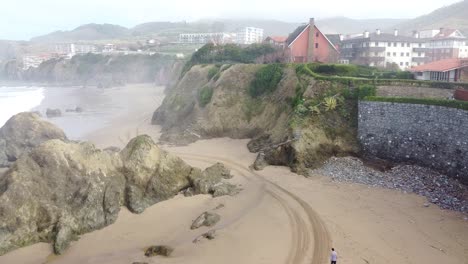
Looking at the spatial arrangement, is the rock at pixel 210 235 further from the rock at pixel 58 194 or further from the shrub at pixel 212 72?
the shrub at pixel 212 72

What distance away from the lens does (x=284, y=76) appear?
3825 cm

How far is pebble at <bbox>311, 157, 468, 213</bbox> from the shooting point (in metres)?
23.1

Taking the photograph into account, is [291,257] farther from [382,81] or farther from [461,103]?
[382,81]

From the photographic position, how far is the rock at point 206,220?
21.1 metres

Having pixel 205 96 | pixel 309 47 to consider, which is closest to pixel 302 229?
pixel 205 96

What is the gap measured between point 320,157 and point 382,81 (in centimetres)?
838

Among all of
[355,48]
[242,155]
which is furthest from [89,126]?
[355,48]

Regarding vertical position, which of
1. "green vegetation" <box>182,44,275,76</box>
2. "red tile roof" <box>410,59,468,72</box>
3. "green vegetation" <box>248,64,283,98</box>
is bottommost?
"green vegetation" <box>248,64,283,98</box>

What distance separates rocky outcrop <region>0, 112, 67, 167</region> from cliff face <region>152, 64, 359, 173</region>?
1121 centimetres

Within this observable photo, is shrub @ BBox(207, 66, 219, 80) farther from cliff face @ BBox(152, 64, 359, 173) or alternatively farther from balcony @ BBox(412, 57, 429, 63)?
balcony @ BBox(412, 57, 429, 63)

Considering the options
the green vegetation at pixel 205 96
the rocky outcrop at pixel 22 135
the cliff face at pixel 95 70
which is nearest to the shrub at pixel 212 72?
the green vegetation at pixel 205 96

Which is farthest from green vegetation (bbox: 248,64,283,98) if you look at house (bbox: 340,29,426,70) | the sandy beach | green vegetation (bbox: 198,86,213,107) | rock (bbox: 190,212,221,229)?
house (bbox: 340,29,426,70)

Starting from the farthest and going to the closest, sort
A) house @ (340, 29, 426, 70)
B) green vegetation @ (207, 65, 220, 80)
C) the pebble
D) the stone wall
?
house @ (340, 29, 426, 70), green vegetation @ (207, 65, 220, 80), the stone wall, the pebble

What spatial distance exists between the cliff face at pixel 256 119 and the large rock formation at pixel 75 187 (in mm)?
9342
